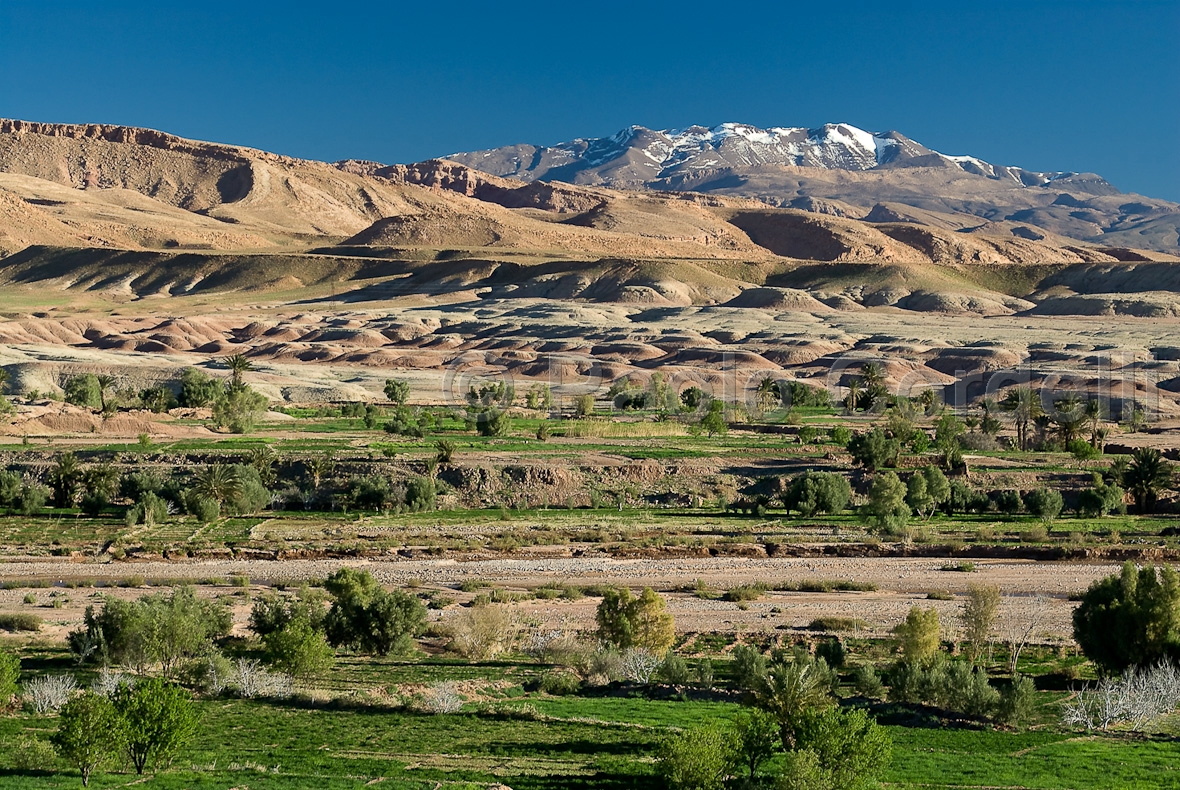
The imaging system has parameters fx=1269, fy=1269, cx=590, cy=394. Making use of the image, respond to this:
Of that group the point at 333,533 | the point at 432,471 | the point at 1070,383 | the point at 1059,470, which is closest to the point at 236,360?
the point at 432,471

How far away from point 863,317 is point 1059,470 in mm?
94329

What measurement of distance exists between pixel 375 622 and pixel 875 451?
32.1 meters

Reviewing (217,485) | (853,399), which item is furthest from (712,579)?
(853,399)

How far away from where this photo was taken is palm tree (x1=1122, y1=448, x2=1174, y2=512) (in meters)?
49.3

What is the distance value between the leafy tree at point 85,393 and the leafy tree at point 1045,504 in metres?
53.3

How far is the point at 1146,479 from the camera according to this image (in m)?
49.3

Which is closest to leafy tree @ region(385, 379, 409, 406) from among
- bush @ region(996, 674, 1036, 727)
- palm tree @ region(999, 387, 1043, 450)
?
palm tree @ region(999, 387, 1043, 450)

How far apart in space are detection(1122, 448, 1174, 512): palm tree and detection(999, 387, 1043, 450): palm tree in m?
14.3

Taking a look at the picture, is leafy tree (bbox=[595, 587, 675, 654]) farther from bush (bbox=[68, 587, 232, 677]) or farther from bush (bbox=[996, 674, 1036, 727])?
bush (bbox=[68, 587, 232, 677])

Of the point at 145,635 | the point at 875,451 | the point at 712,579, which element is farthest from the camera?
the point at 875,451

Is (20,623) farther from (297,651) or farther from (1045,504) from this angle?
(1045,504)

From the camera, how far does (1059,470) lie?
5456 centimetres

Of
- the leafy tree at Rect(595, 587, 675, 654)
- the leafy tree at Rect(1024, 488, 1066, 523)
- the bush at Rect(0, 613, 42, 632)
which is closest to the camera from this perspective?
the leafy tree at Rect(595, 587, 675, 654)

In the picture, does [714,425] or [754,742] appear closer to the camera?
[754,742]
